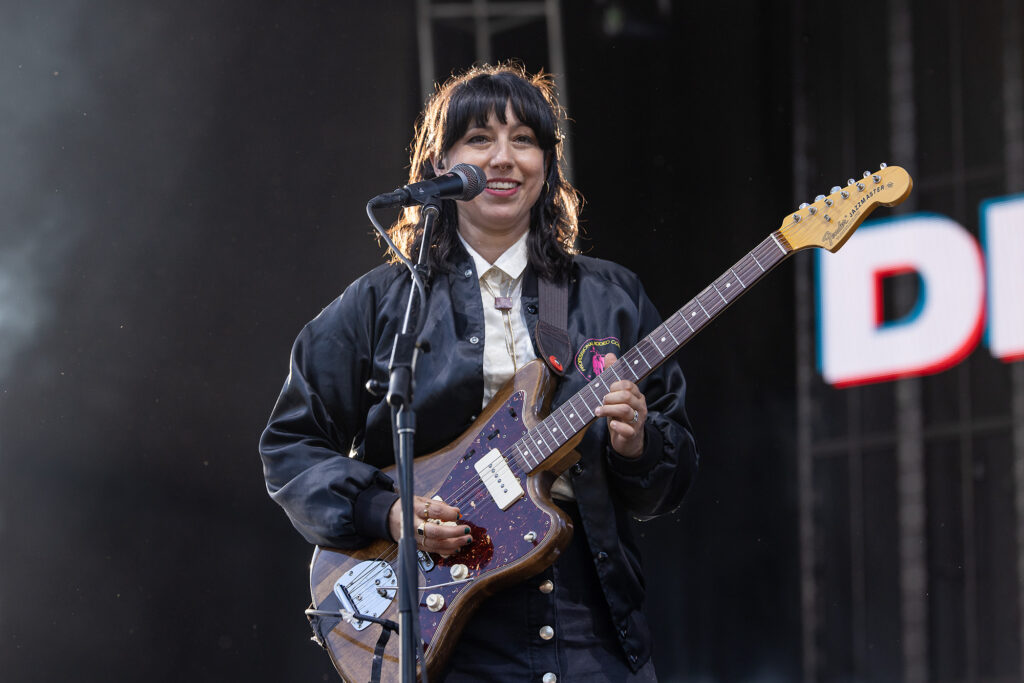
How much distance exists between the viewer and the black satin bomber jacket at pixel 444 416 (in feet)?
6.97

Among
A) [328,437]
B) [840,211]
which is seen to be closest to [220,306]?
[328,437]

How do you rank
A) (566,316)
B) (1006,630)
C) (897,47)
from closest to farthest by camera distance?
(566,316) → (1006,630) → (897,47)

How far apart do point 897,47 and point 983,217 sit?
73 centimetres

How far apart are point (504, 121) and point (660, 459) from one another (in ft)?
2.51

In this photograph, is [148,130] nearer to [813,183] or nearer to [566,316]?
[566,316]

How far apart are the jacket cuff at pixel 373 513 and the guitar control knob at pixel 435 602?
14 centimetres

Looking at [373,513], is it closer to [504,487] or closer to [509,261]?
[504,487]

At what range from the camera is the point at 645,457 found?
6.87 feet

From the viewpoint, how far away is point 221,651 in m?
3.34

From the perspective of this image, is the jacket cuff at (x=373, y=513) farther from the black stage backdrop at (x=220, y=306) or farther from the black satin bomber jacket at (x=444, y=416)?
the black stage backdrop at (x=220, y=306)

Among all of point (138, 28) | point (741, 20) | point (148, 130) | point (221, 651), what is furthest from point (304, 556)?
point (741, 20)

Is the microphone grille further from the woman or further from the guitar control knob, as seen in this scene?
the guitar control knob

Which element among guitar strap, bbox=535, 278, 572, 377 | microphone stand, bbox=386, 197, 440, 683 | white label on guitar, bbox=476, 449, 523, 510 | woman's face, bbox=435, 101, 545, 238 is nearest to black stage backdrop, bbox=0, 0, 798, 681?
woman's face, bbox=435, 101, 545, 238

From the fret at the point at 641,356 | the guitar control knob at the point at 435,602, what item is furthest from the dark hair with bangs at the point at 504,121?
the guitar control knob at the point at 435,602
